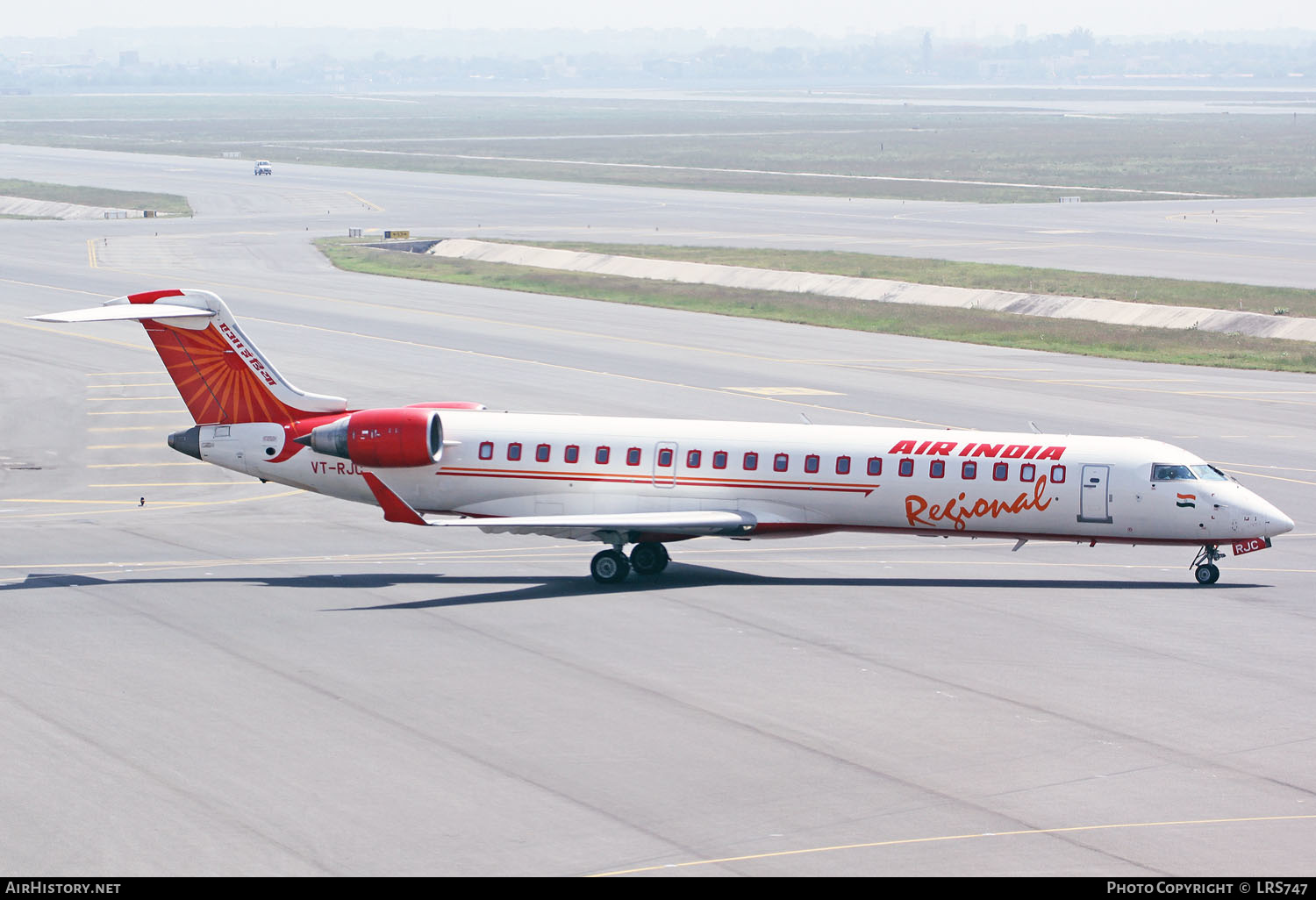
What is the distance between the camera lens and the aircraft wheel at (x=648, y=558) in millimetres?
36031

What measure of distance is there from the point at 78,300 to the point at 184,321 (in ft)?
157

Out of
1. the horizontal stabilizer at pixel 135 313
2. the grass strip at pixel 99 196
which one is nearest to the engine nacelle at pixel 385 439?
the horizontal stabilizer at pixel 135 313

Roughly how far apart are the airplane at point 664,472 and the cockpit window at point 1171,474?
0.03 m

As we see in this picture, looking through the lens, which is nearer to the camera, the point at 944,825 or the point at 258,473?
the point at 944,825

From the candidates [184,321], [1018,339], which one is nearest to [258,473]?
[184,321]

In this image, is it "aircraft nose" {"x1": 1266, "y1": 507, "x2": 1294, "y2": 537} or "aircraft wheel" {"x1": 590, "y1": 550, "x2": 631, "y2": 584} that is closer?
"aircraft nose" {"x1": 1266, "y1": 507, "x2": 1294, "y2": 537}

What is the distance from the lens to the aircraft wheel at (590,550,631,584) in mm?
35562

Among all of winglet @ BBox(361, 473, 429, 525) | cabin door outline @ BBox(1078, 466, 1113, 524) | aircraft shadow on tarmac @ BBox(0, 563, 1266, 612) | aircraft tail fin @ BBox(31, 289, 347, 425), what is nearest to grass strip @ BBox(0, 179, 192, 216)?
aircraft tail fin @ BBox(31, 289, 347, 425)

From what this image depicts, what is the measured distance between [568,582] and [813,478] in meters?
5.63

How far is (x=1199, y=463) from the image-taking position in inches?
1391

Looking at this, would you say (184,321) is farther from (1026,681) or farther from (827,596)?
(1026,681)

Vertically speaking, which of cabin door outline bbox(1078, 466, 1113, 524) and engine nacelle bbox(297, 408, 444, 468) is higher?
engine nacelle bbox(297, 408, 444, 468)

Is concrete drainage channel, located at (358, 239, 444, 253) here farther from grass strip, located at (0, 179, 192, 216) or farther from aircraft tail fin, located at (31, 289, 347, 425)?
aircraft tail fin, located at (31, 289, 347, 425)

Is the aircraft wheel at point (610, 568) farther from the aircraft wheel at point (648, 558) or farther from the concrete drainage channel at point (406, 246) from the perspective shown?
the concrete drainage channel at point (406, 246)
